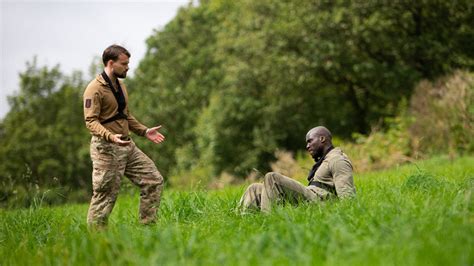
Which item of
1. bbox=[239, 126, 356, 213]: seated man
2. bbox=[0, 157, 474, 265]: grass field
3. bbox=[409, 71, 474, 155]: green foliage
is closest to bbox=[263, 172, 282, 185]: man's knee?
bbox=[239, 126, 356, 213]: seated man

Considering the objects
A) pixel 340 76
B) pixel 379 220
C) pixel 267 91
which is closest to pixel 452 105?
pixel 340 76

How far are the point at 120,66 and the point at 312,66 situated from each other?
53.9 feet

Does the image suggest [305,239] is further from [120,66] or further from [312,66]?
[312,66]

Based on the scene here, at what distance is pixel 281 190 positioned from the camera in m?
5.47

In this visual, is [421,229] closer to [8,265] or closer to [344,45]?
[8,265]

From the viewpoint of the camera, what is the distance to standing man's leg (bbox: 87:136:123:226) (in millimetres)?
5699

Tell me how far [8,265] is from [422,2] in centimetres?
1933

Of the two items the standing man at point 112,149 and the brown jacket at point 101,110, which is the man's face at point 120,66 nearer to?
the standing man at point 112,149

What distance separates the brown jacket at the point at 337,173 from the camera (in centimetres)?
541

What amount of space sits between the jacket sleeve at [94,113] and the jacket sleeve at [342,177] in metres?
2.37

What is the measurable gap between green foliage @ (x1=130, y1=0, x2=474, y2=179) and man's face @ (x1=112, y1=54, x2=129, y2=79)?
14.5 metres

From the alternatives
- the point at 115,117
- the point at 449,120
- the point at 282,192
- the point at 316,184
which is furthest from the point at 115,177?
the point at 449,120

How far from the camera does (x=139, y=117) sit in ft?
108

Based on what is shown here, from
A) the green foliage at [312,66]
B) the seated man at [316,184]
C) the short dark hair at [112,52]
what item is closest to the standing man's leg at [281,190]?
the seated man at [316,184]
